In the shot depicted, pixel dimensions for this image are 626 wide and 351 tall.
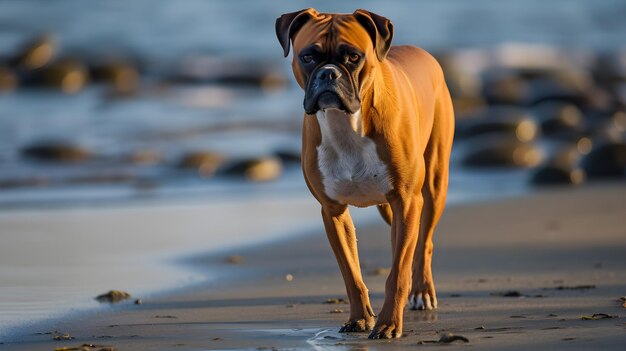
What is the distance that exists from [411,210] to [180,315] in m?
1.46

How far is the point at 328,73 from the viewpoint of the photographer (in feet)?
20.0

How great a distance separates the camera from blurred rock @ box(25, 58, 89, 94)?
2545cm

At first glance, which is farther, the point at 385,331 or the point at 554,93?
the point at 554,93

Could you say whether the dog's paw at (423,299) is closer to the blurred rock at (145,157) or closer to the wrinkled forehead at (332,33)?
the wrinkled forehead at (332,33)

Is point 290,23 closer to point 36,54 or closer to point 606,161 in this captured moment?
point 606,161

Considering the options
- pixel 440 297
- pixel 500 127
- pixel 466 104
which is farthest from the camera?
pixel 466 104

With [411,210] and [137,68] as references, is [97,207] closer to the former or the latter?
[411,210]

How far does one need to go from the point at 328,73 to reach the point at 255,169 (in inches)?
338

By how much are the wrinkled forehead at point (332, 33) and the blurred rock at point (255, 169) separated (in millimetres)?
8109

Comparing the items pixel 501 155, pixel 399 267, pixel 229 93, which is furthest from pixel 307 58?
pixel 229 93

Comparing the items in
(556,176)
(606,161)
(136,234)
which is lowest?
(136,234)

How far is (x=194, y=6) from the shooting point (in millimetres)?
38688

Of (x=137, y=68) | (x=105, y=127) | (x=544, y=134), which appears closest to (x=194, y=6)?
(x=137, y=68)

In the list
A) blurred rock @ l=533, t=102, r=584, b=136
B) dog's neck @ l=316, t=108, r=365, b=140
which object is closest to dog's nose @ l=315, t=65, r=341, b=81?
dog's neck @ l=316, t=108, r=365, b=140
